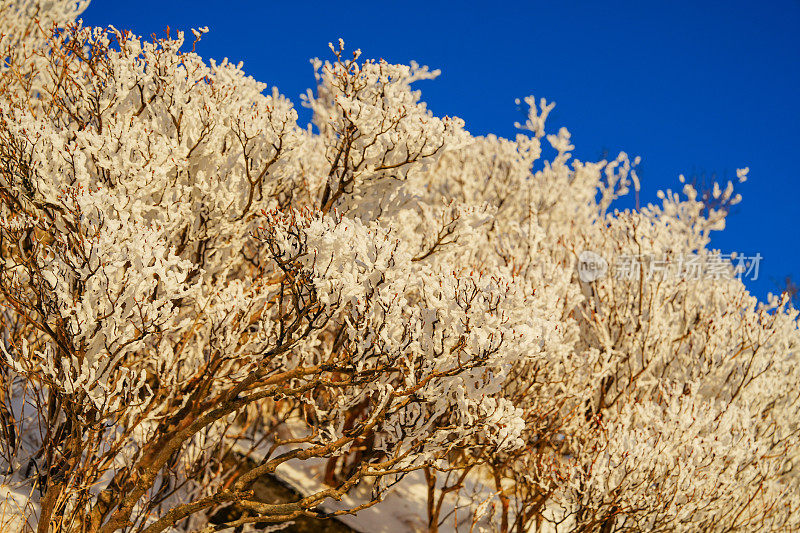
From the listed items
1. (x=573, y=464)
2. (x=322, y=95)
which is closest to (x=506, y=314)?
(x=573, y=464)

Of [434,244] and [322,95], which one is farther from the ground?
[322,95]

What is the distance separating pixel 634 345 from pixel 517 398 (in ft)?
7.95

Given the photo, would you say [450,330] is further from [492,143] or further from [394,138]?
[492,143]

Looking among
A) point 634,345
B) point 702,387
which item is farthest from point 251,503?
point 702,387

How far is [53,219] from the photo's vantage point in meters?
4.74

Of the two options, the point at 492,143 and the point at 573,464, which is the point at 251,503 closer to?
the point at 573,464

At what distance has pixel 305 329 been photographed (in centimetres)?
463

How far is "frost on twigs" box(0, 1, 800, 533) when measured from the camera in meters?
4.21

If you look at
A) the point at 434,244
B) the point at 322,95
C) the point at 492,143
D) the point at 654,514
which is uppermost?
the point at 492,143

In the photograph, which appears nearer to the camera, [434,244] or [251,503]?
[251,503]

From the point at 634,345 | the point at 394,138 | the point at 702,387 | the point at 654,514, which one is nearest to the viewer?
the point at 654,514

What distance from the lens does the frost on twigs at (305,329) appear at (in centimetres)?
421

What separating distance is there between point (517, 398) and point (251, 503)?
147 inches

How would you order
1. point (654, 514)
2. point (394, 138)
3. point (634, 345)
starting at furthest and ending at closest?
point (634, 345)
point (394, 138)
point (654, 514)
